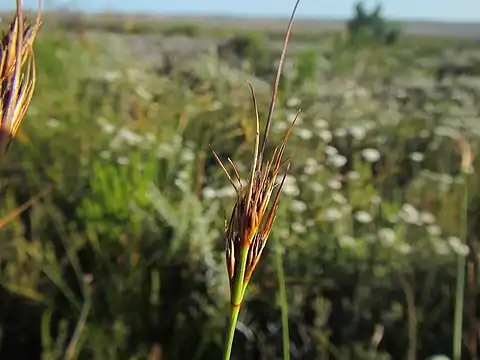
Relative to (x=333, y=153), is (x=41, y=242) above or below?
below

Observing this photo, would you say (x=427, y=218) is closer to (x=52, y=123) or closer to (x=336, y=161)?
(x=336, y=161)

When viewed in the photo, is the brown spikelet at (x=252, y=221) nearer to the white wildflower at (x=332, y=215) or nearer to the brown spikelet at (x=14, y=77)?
the brown spikelet at (x=14, y=77)

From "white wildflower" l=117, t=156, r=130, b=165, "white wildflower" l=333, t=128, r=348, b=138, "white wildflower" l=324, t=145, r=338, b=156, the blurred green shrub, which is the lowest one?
"white wildflower" l=324, t=145, r=338, b=156

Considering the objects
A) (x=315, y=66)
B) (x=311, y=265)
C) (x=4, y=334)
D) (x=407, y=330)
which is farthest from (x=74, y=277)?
(x=315, y=66)

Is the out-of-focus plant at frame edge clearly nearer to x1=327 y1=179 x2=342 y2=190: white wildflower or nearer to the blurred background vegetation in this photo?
the blurred background vegetation

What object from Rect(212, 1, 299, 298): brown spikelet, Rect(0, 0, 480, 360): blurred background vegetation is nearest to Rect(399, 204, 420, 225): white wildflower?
Rect(0, 0, 480, 360): blurred background vegetation

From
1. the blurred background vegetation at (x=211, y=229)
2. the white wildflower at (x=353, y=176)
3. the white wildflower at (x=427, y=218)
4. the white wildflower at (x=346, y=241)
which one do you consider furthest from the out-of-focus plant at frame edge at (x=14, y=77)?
the white wildflower at (x=353, y=176)

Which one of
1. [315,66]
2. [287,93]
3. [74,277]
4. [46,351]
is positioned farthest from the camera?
[315,66]

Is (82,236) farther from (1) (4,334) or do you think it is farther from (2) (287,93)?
(2) (287,93)
